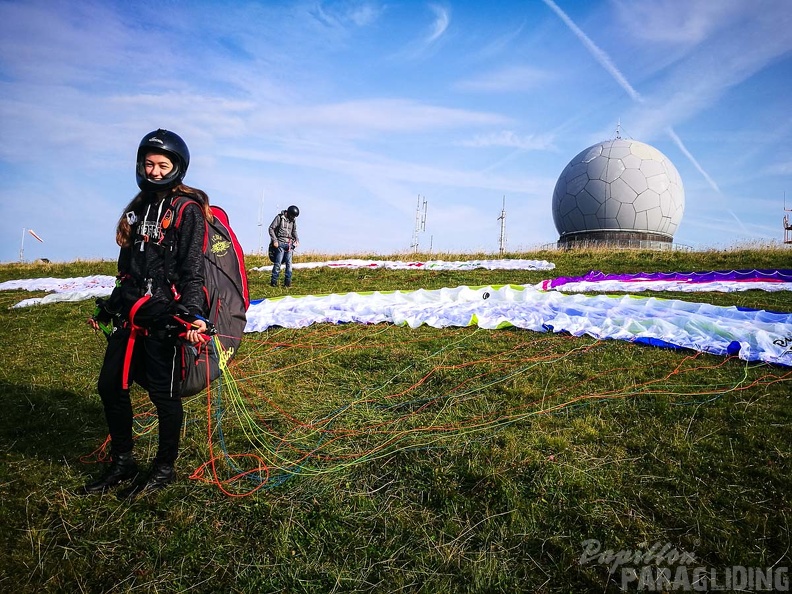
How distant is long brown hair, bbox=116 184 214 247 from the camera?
3.37 m

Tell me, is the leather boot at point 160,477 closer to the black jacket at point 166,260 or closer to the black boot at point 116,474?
the black boot at point 116,474

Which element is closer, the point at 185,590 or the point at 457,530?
the point at 185,590

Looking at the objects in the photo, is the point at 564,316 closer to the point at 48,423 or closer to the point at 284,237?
the point at 48,423

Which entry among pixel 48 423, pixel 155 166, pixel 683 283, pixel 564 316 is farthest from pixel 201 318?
pixel 683 283

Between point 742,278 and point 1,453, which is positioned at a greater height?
point 742,278

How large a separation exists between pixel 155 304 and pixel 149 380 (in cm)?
54

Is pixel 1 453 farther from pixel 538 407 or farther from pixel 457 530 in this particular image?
pixel 538 407

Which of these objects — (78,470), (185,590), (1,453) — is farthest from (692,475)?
(1,453)

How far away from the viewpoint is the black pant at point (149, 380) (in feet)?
10.6

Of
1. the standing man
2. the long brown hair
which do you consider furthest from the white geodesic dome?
the long brown hair

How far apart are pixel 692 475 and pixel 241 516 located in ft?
10.1

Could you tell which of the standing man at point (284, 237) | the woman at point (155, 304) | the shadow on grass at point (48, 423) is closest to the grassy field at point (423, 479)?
the shadow on grass at point (48, 423)

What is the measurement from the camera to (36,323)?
9.41 metres

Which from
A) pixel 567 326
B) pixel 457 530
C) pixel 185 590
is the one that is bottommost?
pixel 185 590
